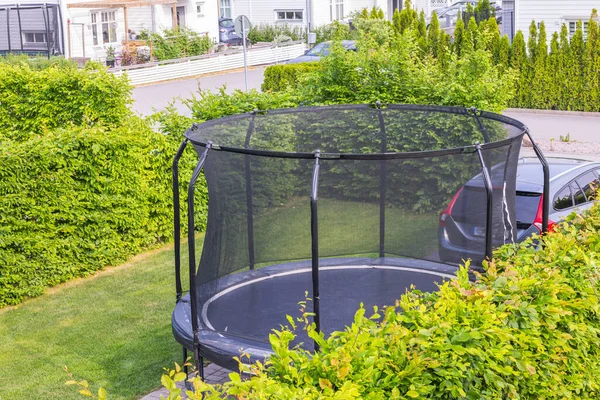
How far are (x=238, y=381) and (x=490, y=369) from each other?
1.48 meters

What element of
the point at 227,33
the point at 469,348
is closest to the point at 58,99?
the point at 469,348

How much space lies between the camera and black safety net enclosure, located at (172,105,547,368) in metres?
6.71

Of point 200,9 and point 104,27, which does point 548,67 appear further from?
point 200,9

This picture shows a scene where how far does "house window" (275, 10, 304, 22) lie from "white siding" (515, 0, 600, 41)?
66.3ft

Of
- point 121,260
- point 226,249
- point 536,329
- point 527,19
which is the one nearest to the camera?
point 536,329

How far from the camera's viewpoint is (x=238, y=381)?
3736mm

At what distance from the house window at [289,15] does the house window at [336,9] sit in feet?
6.45

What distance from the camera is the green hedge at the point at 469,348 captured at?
3979mm

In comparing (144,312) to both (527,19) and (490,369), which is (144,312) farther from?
(527,19)

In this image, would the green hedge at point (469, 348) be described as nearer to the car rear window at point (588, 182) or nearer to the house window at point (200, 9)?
the car rear window at point (588, 182)

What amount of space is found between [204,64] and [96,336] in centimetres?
2777

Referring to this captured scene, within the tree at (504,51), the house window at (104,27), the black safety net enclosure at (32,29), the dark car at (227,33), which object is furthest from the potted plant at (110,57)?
the tree at (504,51)

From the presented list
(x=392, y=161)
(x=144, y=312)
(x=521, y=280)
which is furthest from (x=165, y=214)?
(x=521, y=280)

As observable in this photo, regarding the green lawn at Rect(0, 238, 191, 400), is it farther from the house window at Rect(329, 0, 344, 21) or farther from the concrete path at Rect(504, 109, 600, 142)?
the house window at Rect(329, 0, 344, 21)
